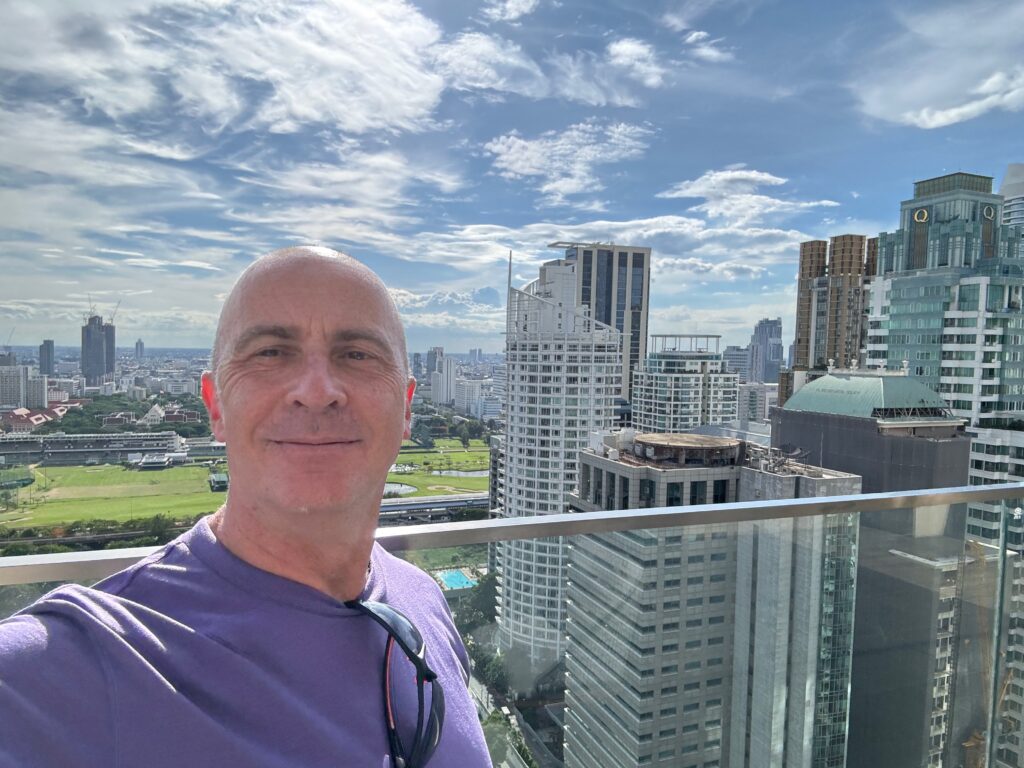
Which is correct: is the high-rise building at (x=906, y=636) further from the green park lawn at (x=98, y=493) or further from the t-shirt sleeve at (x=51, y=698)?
the green park lawn at (x=98, y=493)

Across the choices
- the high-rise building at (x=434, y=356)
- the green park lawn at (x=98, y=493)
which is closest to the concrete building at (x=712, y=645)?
the green park lawn at (x=98, y=493)

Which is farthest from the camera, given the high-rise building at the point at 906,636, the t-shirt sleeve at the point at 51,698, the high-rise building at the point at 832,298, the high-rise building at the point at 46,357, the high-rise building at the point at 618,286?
the high-rise building at the point at 618,286

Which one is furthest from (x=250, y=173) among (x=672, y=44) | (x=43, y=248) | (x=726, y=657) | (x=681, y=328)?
(x=726, y=657)

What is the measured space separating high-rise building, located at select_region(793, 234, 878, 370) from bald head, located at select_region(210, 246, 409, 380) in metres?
40.7

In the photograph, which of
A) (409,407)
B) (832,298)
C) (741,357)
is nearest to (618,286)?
(741,357)

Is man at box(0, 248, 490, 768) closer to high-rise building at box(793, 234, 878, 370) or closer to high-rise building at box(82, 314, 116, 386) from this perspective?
high-rise building at box(82, 314, 116, 386)

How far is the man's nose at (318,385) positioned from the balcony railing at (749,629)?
0.61 meters

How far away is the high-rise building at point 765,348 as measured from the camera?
47.8 metres

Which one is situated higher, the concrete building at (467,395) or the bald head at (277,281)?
the bald head at (277,281)

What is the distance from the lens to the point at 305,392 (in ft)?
2.25

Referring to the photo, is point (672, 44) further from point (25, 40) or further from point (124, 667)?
point (124, 667)

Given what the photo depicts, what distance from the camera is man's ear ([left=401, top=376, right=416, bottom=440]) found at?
0.78 meters

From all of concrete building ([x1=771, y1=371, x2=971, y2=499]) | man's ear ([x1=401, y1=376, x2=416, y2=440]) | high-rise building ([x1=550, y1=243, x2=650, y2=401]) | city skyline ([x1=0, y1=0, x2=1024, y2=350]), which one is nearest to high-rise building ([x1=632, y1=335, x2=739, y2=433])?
city skyline ([x1=0, y1=0, x2=1024, y2=350])

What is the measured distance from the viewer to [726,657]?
159 cm
